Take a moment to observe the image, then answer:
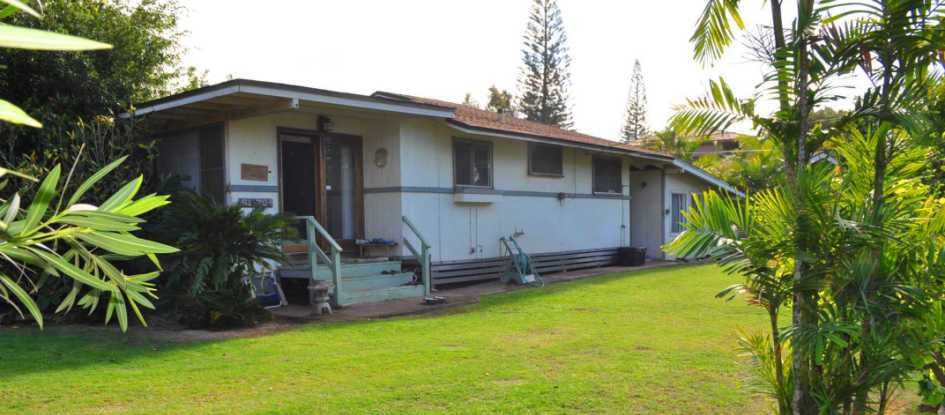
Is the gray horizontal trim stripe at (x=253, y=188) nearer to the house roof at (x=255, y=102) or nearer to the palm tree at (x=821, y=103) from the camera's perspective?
the house roof at (x=255, y=102)

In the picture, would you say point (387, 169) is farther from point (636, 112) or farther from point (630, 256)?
point (636, 112)

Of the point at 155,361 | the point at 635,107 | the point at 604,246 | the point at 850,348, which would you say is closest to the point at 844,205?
the point at 850,348

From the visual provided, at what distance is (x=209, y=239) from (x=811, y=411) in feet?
22.9

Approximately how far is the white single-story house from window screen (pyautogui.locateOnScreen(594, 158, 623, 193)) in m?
0.86

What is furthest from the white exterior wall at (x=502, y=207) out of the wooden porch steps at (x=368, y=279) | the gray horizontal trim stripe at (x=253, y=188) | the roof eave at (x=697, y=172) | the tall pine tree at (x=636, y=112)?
the tall pine tree at (x=636, y=112)

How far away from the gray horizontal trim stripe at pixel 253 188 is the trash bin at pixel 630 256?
9835 millimetres

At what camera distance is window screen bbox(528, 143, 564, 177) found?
582 inches

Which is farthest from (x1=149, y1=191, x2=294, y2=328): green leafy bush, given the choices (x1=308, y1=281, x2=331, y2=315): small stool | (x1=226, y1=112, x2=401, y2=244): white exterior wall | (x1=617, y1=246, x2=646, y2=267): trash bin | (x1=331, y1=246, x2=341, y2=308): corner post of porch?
(x1=617, y1=246, x2=646, y2=267): trash bin

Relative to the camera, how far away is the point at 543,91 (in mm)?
42375

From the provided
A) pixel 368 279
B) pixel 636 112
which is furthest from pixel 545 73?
pixel 368 279

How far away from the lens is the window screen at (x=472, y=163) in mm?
12969

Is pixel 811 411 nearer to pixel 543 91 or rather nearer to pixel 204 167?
pixel 204 167

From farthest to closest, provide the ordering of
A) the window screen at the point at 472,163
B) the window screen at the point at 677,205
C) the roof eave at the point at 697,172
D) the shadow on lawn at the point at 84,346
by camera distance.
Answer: the window screen at the point at 677,205 → the roof eave at the point at 697,172 → the window screen at the point at 472,163 → the shadow on lawn at the point at 84,346

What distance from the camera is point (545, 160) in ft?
49.9
